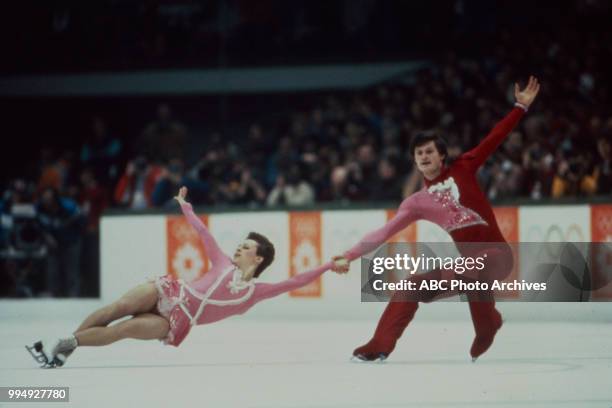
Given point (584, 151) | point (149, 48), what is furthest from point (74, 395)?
point (149, 48)

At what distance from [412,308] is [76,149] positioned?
15.4m

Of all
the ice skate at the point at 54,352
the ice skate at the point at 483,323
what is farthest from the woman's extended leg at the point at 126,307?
the ice skate at the point at 483,323

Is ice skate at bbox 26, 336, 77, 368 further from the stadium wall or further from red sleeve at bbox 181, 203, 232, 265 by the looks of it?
the stadium wall

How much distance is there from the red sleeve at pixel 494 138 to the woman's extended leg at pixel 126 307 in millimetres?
2487

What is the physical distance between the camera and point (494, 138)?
8.72m

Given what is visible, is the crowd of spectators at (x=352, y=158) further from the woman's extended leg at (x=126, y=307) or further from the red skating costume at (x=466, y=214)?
the woman's extended leg at (x=126, y=307)

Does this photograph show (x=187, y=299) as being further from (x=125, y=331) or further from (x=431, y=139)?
(x=431, y=139)

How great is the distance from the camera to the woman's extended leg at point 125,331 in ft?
28.4

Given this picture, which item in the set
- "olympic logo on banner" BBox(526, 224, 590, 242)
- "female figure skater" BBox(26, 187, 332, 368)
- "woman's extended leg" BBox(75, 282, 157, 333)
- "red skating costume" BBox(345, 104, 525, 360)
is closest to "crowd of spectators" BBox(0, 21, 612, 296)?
"olympic logo on banner" BBox(526, 224, 590, 242)

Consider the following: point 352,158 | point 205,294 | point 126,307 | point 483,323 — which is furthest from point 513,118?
point 352,158

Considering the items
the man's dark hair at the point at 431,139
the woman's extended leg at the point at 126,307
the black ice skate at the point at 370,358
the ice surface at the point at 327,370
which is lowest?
the ice surface at the point at 327,370

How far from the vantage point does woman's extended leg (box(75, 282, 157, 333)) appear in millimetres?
8758

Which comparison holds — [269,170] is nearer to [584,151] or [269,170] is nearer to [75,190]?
[75,190]

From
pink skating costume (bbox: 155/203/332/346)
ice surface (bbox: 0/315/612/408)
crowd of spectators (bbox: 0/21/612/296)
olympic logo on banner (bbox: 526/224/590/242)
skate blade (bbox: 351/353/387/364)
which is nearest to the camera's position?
ice surface (bbox: 0/315/612/408)
